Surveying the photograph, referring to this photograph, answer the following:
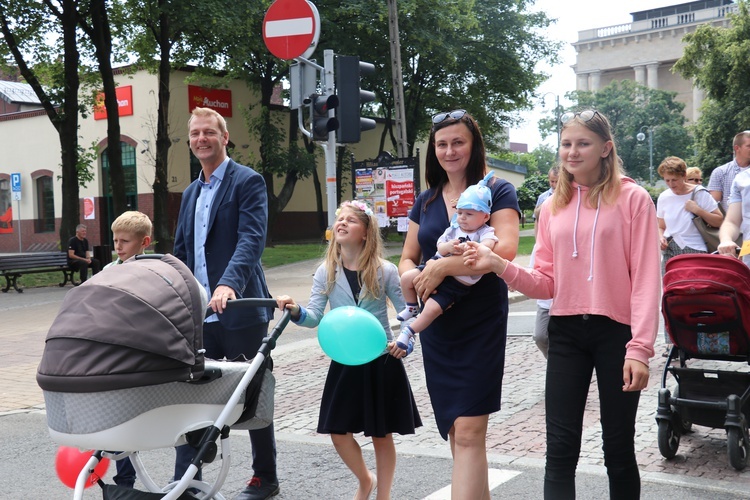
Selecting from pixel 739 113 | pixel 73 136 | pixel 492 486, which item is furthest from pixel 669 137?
pixel 492 486

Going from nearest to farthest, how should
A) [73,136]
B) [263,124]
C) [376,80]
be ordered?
1. [73,136]
2. [263,124]
3. [376,80]

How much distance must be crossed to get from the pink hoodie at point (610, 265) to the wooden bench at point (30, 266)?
56.6ft

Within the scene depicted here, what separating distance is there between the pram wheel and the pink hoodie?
1.94 metres

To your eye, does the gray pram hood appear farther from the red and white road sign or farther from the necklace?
the red and white road sign

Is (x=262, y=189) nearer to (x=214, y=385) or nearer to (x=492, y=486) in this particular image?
(x=214, y=385)

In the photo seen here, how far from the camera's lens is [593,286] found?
3.21 metres

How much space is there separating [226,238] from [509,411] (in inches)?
117

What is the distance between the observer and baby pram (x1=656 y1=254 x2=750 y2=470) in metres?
4.64

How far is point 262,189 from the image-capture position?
4.47 meters

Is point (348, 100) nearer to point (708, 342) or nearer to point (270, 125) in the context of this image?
point (708, 342)

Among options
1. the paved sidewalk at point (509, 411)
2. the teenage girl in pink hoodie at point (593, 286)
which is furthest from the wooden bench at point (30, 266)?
the teenage girl in pink hoodie at point (593, 286)

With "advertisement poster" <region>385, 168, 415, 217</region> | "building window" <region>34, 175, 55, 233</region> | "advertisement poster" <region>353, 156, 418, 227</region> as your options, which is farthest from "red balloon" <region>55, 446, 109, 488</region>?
"building window" <region>34, 175, 55, 233</region>

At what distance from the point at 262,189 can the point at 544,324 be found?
9.70 ft

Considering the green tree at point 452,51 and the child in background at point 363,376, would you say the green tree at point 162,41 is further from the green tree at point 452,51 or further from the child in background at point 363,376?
Result: the child in background at point 363,376
